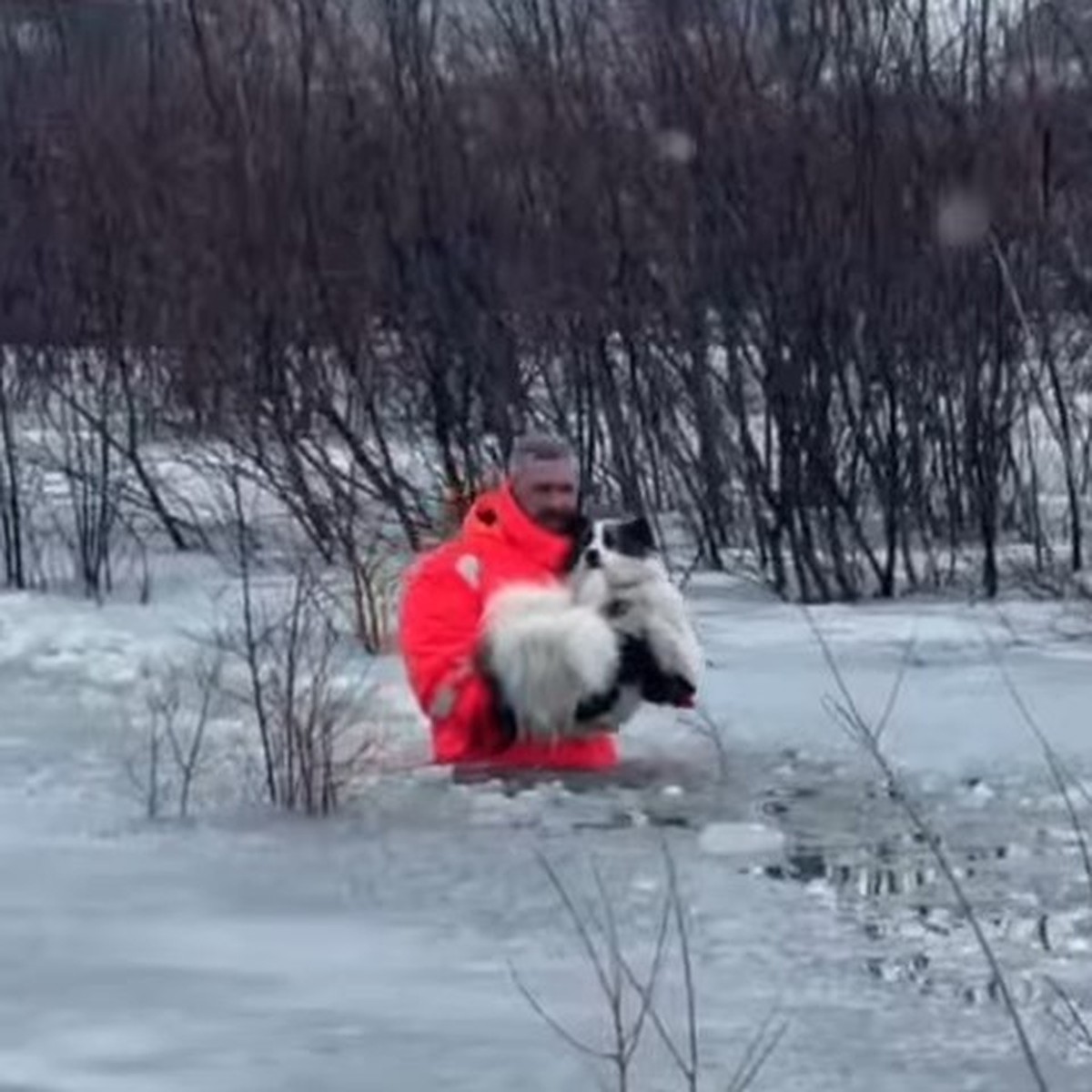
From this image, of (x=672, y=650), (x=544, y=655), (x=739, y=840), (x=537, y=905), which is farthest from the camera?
(x=672, y=650)

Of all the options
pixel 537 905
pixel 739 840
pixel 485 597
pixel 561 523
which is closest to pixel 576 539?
pixel 561 523

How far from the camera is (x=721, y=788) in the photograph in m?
9.38

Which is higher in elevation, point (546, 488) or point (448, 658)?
point (546, 488)

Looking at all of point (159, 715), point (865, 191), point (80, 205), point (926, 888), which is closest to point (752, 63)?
point (865, 191)

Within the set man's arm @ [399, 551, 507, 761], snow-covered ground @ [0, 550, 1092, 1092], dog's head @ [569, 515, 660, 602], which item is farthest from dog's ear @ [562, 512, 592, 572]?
snow-covered ground @ [0, 550, 1092, 1092]

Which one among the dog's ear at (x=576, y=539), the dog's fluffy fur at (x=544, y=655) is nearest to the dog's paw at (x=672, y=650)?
the dog's fluffy fur at (x=544, y=655)

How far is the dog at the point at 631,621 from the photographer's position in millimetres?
9312

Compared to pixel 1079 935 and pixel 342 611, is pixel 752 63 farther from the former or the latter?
pixel 1079 935

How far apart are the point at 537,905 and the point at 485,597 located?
1.67 meters

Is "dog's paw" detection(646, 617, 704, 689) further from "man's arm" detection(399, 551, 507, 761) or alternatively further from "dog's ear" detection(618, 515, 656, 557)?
"man's arm" detection(399, 551, 507, 761)

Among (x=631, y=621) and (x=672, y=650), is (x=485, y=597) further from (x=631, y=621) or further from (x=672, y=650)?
(x=672, y=650)

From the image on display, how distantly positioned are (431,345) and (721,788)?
6.30 m

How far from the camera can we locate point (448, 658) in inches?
370

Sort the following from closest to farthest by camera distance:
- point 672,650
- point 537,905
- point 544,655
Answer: point 537,905 → point 544,655 → point 672,650
